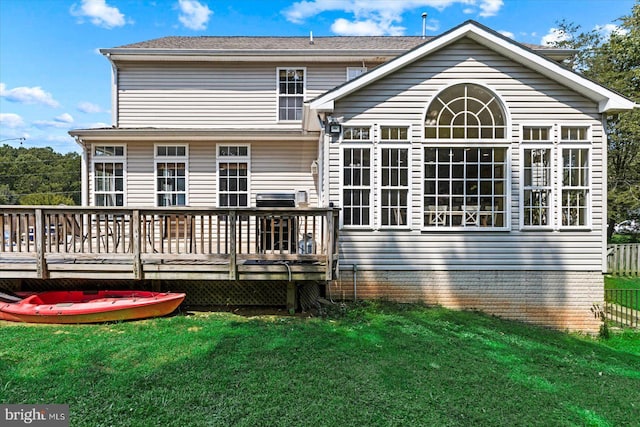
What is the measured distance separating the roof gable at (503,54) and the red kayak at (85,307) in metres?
4.24

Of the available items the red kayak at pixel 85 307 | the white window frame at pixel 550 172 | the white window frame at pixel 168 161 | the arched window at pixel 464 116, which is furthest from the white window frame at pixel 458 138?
the white window frame at pixel 168 161

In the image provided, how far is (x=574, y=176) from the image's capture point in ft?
21.5

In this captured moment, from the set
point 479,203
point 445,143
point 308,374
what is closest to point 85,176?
point 308,374

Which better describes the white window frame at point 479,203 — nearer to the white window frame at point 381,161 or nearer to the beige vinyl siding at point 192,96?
the white window frame at point 381,161

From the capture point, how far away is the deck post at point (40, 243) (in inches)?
200

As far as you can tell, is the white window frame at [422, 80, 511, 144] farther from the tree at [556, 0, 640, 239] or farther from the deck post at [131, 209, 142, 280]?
the tree at [556, 0, 640, 239]

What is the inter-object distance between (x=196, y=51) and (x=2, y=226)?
6.74 m

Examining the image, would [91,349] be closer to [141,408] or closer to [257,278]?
[141,408]

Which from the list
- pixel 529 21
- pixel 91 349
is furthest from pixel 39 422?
pixel 529 21

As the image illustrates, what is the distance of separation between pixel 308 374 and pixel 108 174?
27.6ft

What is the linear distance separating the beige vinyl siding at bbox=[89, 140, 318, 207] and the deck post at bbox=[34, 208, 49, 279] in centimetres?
417

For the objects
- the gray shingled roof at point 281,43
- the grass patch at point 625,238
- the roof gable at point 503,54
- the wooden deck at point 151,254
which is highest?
the gray shingled roof at point 281,43

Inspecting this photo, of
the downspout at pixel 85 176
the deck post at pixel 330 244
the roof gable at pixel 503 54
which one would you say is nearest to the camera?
the deck post at pixel 330 244

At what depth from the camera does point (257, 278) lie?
206 inches
